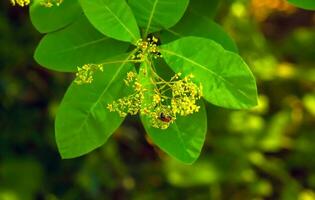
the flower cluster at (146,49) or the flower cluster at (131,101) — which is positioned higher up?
the flower cluster at (146,49)

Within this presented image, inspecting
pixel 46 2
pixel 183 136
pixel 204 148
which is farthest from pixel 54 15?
pixel 204 148

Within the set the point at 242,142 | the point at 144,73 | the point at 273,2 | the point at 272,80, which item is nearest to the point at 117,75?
the point at 144,73

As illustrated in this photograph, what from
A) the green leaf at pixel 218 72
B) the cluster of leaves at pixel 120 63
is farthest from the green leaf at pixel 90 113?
the green leaf at pixel 218 72

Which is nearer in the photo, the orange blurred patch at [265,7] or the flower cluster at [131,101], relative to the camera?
the flower cluster at [131,101]

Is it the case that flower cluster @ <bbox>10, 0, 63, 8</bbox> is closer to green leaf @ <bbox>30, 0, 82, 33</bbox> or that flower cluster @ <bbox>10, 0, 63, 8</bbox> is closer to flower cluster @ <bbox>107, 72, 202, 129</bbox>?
green leaf @ <bbox>30, 0, 82, 33</bbox>

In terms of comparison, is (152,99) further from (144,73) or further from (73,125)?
(73,125)

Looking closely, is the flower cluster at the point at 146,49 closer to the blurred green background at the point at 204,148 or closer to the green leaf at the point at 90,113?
the green leaf at the point at 90,113

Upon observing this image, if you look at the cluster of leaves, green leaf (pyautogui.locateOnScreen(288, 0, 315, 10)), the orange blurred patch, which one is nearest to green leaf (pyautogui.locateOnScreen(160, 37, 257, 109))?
the cluster of leaves

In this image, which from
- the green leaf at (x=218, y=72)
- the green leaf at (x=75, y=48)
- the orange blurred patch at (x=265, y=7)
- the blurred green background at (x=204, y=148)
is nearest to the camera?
the green leaf at (x=218, y=72)
